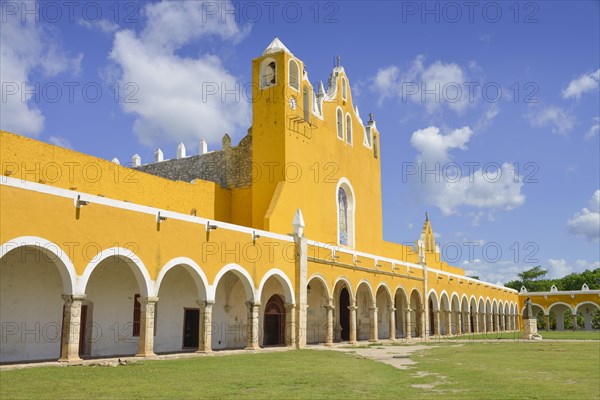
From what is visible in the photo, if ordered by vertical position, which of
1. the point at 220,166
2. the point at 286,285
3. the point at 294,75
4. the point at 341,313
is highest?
the point at 294,75

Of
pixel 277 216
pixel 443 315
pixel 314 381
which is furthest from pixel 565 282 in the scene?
pixel 314 381

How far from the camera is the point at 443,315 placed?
3825 centimetres

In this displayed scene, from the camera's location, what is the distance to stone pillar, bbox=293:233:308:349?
20.5 metres

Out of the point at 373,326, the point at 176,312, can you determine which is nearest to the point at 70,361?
the point at 176,312

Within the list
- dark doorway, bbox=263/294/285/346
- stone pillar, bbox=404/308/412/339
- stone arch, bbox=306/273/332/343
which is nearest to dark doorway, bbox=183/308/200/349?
dark doorway, bbox=263/294/285/346

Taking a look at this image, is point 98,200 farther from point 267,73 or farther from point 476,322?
point 476,322

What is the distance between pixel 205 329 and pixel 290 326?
4.71 m

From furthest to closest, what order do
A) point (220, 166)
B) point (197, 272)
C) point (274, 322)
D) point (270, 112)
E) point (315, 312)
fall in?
point (220, 166) < point (315, 312) < point (270, 112) < point (274, 322) < point (197, 272)

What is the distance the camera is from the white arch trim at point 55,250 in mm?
11625

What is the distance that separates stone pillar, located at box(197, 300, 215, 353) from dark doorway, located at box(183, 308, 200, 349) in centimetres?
270

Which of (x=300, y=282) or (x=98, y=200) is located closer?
(x=98, y=200)

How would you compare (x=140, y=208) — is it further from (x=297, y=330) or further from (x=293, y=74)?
(x=293, y=74)

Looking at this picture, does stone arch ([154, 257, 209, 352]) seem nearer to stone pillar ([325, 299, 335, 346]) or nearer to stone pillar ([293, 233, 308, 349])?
stone pillar ([293, 233, 308, 349])

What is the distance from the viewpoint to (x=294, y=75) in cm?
2403
